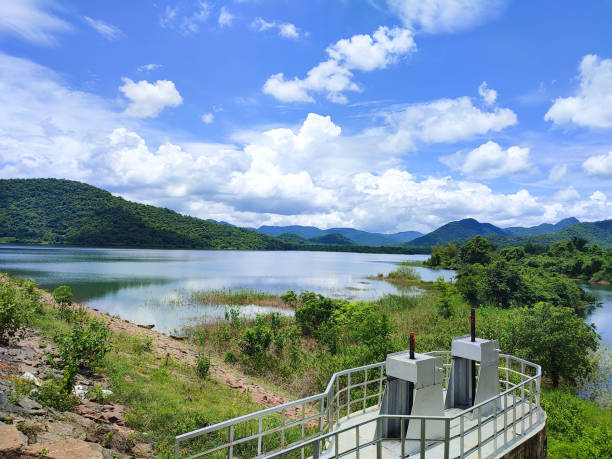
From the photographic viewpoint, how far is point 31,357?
8695mm

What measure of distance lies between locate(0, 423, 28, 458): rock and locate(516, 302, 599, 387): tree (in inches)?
632

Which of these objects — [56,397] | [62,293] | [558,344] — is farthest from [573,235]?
[56,397]

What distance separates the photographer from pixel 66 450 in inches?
192

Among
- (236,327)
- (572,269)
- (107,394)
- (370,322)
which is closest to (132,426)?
(107,394)

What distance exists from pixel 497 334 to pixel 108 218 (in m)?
133

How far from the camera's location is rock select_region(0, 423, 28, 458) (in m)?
4.36

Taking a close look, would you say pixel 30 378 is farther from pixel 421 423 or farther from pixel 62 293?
pixel 62 293

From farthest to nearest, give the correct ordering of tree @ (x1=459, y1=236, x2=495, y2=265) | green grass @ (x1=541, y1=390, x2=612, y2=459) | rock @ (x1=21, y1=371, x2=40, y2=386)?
tree @ (x1=459, y1=236, x2=495, y2=265) < green grass @ (x1=541, y1=390, x2=612, y2=459) < rock @ (x1=21, y1=371, x2=40, y2=386)

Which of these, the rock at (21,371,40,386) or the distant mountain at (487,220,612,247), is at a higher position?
the distant mountain at (487,220,612,247)

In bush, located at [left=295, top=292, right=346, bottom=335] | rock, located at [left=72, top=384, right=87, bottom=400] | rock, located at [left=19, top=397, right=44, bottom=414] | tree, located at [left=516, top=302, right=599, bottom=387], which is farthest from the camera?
bush, located at [left=295, top=292, right=346, bottom=335]

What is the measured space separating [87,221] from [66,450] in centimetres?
13629

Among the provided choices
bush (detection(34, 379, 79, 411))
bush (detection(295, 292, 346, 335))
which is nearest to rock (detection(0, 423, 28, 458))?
bush (detection(34, 379, 79, 411))

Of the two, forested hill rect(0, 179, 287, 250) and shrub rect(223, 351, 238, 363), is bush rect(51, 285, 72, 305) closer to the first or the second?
shrub rect(223, 351, 238, 363)

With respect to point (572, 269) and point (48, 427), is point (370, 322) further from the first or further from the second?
point (572, 269)
